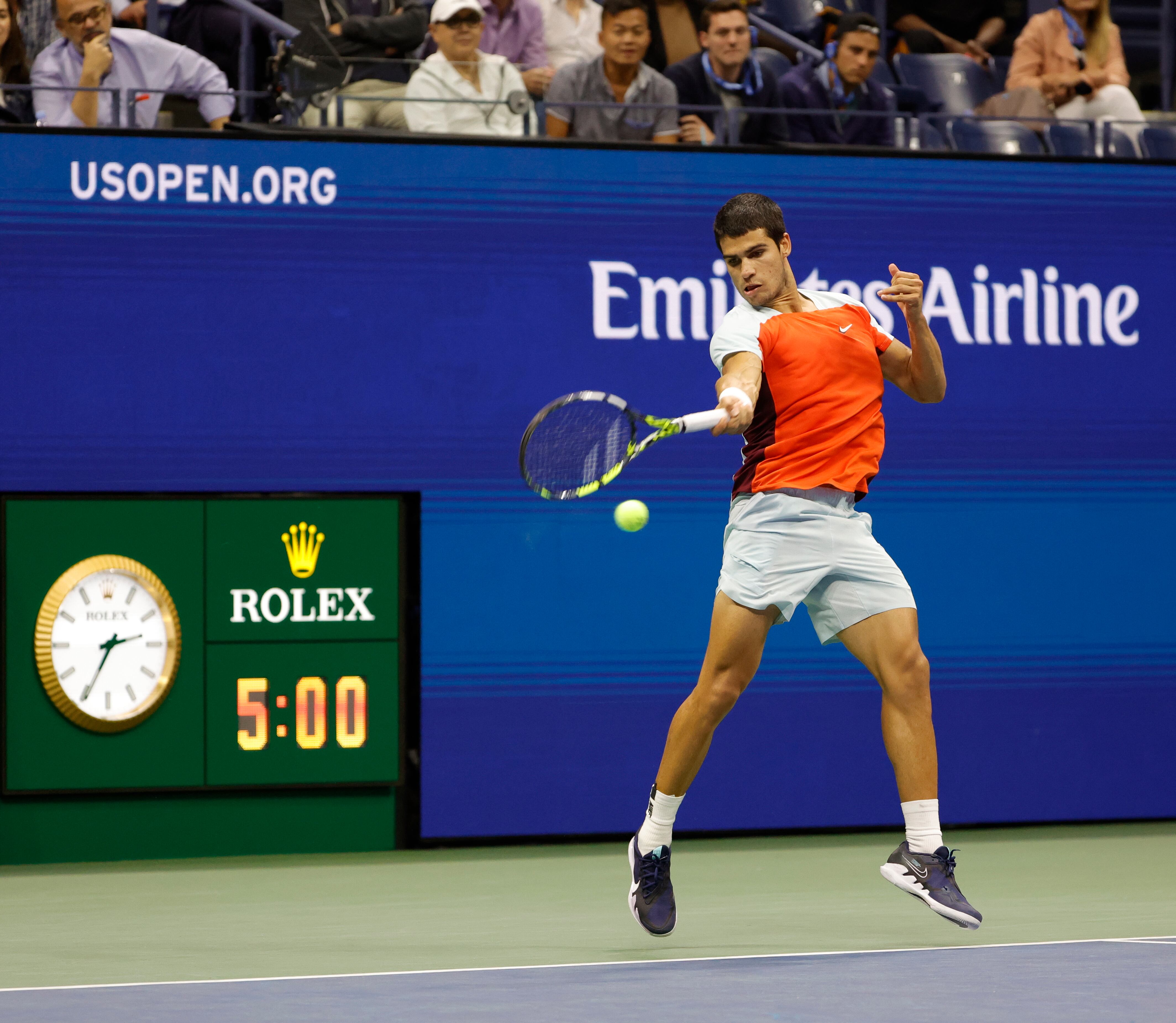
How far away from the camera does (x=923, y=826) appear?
4.73 metres

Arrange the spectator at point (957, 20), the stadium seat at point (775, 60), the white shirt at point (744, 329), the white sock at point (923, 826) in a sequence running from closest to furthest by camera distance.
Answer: the white sock at point (923, 826) → the white shirt at point (744, 329) → the stadium seat at point (775, 60) → the spectator at point (957, 20)

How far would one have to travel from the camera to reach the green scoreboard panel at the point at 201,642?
22.4ft

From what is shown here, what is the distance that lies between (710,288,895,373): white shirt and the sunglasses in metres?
2.86

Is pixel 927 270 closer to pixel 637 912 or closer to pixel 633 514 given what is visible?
pixel 633 514

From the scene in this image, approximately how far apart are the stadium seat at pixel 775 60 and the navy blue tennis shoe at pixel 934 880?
4.91 metres

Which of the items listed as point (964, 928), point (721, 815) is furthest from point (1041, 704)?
point (964, 928)

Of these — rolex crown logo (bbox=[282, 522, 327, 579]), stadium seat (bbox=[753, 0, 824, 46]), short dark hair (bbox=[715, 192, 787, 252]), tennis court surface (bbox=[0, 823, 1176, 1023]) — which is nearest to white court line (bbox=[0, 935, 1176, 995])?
tennis court surface (bbox=[0, 823, 1176, 1023])

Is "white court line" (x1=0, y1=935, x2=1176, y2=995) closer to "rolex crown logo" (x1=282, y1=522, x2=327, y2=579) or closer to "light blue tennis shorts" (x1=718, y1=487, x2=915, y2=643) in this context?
"light blue tennis shorts" (x1=718, y1=487, x2=915, y2=643)

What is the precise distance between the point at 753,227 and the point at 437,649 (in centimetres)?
284

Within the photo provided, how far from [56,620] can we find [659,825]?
2941mm

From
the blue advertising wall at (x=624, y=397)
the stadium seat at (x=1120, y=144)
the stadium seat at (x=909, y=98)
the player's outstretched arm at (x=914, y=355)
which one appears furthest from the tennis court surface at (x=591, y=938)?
the stadium seat at (x=909, y=98)

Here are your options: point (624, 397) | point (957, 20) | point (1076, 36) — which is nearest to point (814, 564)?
point (624, 397)

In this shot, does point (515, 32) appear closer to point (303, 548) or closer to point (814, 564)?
point (303, 548)

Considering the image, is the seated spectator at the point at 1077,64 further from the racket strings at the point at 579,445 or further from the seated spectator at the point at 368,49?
the racket strings at the point at 579,445
